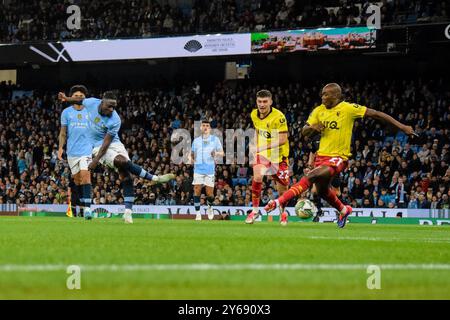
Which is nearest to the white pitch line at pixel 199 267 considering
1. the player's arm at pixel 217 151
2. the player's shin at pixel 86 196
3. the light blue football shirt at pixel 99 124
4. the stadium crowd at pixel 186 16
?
the light blue football shirt at pixel 99 124

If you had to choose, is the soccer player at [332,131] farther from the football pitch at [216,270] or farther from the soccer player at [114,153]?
the football pitch at [216,270]

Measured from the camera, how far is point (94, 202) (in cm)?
3055

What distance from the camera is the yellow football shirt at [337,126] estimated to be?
14.3 m

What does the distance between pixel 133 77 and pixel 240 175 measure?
12.4 meters

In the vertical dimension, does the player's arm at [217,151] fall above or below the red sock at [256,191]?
above

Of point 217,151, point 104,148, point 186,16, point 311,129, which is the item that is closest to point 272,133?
point 311,129

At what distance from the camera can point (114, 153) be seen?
15.3 meters

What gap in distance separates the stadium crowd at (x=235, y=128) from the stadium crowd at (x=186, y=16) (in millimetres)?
2838

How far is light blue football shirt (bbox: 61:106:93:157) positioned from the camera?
58.6 feet

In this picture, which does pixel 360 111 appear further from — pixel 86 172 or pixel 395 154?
pixel 395 154

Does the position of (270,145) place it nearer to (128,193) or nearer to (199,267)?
(128,193)

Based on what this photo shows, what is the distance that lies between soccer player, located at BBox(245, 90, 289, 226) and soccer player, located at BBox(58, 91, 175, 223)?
8.52 ft

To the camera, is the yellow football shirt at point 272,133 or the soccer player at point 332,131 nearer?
the soccer player at point 332,131
